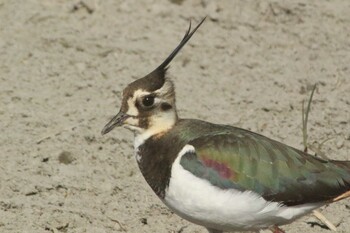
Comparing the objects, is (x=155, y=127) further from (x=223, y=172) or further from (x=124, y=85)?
(x=124, y=85)

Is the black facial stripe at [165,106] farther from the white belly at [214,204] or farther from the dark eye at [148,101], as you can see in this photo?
the white belly at [214,204]

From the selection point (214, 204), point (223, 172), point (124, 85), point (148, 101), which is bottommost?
point (124, 85)

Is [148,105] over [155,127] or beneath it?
over

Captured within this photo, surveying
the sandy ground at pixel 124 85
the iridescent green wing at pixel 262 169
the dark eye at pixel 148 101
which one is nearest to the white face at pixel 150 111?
the dark eye at pixel 148 101

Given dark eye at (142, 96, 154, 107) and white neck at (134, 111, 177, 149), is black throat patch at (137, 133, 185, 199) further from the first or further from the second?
dark eye at (142, 96, 154, 107)

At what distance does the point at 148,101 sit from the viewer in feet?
21.6

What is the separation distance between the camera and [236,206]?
20.0 feet

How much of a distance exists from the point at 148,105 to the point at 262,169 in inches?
34.2

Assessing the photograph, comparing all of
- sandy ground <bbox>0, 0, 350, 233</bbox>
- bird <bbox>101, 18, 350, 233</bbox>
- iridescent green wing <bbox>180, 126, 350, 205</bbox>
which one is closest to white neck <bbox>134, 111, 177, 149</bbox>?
bird <bbox>101, 18, 350, 233</bbox>

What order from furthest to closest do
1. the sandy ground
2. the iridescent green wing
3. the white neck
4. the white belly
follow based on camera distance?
the sandy ground
the white neck
the iridescent green wing
the white belly

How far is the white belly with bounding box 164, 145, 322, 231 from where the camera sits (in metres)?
6.07

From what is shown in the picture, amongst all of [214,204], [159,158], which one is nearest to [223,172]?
[214,204]

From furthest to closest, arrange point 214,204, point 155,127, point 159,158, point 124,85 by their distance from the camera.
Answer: point 124,85
point 155,127
point 159,158
point 214,204

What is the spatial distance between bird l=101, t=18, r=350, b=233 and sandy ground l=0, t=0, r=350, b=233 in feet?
2.87
